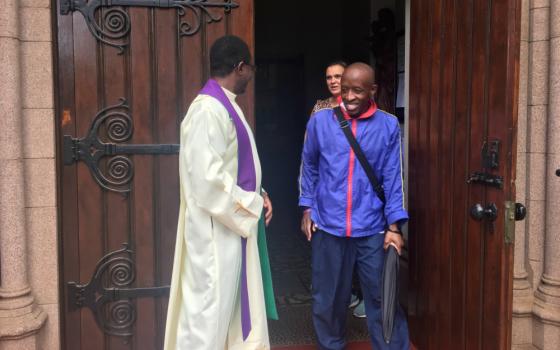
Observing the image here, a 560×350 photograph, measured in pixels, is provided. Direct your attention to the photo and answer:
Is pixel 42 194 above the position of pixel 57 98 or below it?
below

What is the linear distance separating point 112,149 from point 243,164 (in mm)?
849

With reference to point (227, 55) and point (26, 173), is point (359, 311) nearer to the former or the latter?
point (227, 55)

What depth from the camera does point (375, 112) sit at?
3.03 m

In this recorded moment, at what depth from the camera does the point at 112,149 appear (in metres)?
3.06

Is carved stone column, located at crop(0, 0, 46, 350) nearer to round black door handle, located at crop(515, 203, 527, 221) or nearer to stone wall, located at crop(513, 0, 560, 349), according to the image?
round black door handle, located at crop(515, 203, 527, 221)

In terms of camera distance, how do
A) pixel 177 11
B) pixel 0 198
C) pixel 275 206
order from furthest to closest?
pixel 275 206
pixel 177 11
pixel 0 198

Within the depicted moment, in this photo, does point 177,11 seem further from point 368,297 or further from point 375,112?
point 368,297

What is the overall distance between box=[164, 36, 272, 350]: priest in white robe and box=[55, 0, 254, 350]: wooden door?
570mm

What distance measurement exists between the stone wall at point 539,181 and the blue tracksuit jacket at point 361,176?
2.55 feet

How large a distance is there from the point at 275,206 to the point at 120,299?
558 centimetres

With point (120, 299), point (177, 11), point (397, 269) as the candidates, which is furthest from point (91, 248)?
point (397, 269)

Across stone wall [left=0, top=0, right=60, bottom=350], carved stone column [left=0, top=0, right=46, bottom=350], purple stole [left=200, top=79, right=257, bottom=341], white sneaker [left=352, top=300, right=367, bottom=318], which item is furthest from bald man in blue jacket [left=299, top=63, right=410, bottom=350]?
carved stone column [left=0, top=0, right=46, bottom=350]

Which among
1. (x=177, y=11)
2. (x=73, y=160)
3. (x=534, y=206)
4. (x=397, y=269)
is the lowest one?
(x=397, y=269)

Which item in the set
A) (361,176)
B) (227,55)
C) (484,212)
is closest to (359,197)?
(361,176)
